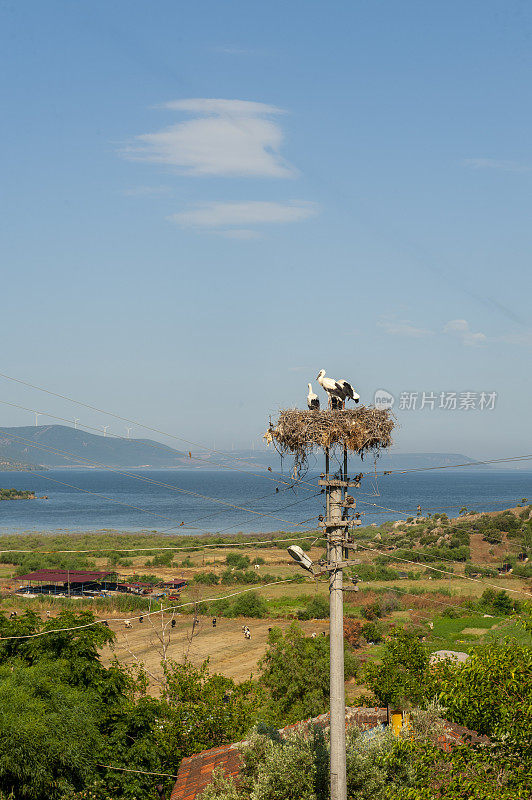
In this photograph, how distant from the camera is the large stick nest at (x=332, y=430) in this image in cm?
1170

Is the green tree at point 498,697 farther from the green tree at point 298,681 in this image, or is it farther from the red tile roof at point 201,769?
the green tree at point 298,681

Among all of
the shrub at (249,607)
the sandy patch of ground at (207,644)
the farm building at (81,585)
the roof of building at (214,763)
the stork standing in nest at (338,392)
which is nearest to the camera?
the stork standing in nest at (338,392)

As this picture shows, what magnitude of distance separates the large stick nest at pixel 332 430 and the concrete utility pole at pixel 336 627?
37cm

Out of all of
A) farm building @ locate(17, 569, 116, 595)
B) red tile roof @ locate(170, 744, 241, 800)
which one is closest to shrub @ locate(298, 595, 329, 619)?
farm building @ locate(17, 569, 116, 595)

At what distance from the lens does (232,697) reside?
22.7 metres

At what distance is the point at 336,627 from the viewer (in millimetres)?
11711

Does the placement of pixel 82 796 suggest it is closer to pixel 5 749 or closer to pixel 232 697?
pixel 5 749

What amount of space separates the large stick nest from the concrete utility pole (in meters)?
0.37

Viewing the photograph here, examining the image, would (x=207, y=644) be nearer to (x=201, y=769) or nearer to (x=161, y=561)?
(x=201, y=769)

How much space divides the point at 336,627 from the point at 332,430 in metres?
3.10

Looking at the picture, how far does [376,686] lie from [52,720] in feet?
34.3

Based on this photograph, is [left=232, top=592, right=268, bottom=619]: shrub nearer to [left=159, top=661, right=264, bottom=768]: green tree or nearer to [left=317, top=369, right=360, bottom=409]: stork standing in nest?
[left=159, top=661, right=264, bottom=768]: green tree

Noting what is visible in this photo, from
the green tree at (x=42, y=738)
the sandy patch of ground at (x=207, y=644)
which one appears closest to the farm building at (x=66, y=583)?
the sandy patch of ground at (x=207, y=644)

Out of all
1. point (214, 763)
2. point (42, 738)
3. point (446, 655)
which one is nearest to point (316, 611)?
point (446, 655)
